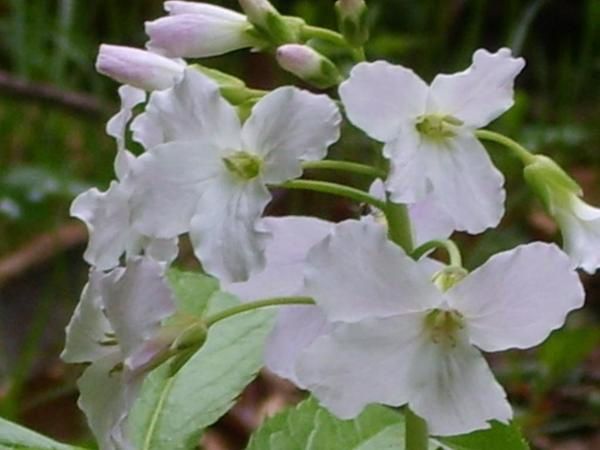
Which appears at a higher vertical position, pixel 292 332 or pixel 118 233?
pixel 118 233

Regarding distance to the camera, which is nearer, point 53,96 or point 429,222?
point 429,222

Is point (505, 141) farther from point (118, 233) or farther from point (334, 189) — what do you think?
point (118, 233)

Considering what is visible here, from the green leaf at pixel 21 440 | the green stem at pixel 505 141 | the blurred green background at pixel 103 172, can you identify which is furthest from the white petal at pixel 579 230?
the blurred green background at pixel 103 172

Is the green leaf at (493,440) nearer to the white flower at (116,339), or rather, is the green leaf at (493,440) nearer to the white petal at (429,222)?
the white petal at (429,222)

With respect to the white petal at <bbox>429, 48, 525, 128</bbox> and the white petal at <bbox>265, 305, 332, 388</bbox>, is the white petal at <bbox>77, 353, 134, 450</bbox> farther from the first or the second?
the white petal at <bbox>429, 48, 525, 128</bbox>

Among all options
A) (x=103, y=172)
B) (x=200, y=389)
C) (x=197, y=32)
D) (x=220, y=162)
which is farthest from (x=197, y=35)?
(x=103, y=172)

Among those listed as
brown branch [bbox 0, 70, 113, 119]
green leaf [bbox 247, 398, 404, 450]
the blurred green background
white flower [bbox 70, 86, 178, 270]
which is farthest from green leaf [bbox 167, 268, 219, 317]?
brown branch [bbox 0, 70, 113, 119]

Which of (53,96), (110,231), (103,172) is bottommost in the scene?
(103,172)
